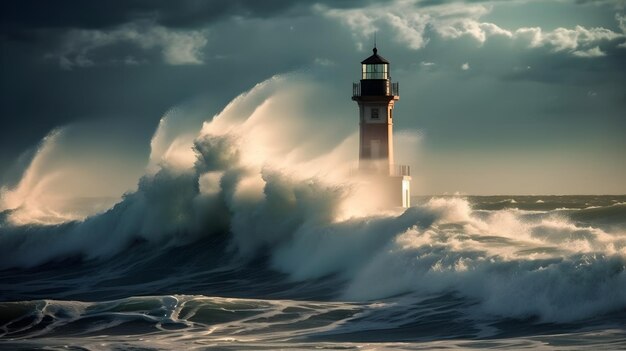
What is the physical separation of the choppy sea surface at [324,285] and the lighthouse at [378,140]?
11.0ft

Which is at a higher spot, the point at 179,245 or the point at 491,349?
the point at 179,245

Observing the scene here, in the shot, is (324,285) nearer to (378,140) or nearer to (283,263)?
(283,263)

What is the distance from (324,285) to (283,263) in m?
3.07

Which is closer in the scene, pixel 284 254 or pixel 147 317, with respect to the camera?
pixel 147 317

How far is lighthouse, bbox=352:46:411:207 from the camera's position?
30.9 m

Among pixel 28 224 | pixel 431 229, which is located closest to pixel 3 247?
pixel 28 224

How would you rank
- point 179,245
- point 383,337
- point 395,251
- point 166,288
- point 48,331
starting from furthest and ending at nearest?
point 179,245, point 166,288, point 395,251, point 48,331, point 383,337

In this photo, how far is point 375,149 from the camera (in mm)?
30891

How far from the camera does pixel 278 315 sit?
62.2ft

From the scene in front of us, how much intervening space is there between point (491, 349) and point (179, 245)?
15456 millimetres

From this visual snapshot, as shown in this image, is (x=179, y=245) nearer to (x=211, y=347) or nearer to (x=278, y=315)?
(x=278, y=315)

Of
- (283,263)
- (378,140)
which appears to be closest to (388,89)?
(378,140)

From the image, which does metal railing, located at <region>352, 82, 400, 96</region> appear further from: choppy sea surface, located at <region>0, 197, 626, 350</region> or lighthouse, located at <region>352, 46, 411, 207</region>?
choppy sea surface, located at <region>0, 197, 626, 350</region>

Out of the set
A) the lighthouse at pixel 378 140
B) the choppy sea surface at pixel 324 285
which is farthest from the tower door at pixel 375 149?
the choppy sea surface at pixel 324 285
